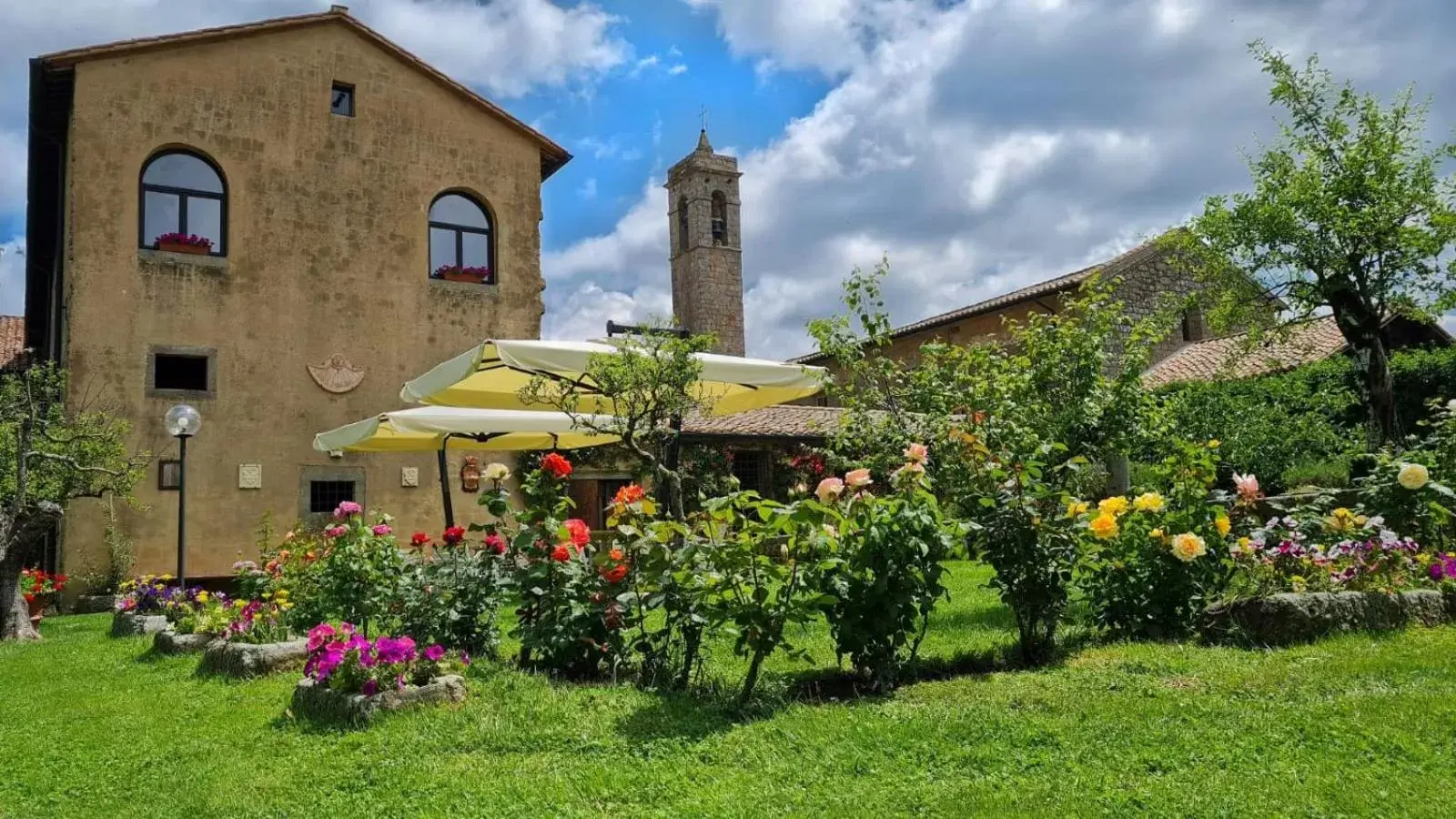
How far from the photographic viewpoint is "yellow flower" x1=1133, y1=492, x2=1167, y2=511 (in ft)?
17.5

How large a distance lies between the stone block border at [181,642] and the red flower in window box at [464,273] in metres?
8.78

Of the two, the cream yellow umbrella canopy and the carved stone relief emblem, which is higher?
the carved stone relief emblem

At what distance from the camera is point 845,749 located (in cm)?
365

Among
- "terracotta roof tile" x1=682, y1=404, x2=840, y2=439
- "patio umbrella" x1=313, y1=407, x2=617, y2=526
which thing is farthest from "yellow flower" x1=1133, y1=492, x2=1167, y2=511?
"terracotta roof tile" x1=682, y1=404, x2=840, y2=439

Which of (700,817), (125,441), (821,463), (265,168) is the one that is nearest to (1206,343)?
(821,463)

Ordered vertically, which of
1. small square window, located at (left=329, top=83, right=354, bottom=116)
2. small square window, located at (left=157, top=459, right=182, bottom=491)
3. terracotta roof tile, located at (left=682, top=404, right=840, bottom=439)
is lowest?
small square window, located at (left=157, top=459, right=182, bottom=491)

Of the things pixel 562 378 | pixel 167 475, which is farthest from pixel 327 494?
pixel 562 378

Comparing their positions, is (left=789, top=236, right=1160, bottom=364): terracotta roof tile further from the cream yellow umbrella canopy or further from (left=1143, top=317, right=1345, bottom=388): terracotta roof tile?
the cream yellow umbrella canopy

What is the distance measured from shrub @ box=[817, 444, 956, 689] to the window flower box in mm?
11918

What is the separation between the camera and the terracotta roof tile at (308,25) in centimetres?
1280

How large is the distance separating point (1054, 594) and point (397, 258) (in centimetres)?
1197

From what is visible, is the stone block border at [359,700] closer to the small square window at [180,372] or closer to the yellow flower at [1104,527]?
the yellow flower at [1104,527]

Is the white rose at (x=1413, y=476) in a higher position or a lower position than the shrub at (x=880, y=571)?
higher

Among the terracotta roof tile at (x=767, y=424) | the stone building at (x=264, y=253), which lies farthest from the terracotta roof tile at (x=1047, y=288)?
the stone building at (x=264, y=253)
